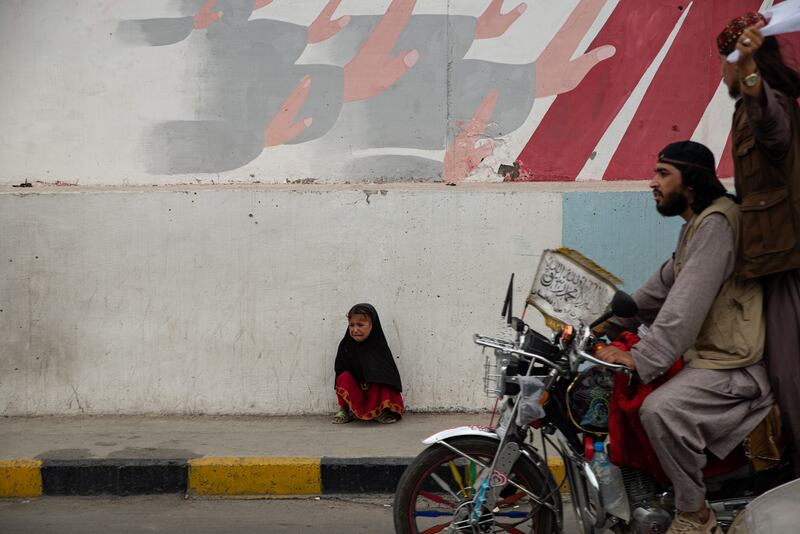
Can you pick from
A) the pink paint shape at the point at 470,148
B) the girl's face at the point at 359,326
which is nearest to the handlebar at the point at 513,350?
the girl's face at the point at 359,326

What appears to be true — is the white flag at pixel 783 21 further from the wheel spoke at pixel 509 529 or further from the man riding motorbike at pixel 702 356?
the wheel spoke at pixel 509 529

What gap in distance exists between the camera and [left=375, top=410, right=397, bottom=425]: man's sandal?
19.6ft

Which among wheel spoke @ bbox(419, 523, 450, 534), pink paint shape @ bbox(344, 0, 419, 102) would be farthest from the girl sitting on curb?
wheel spoke @ bbox(419, 523, 450, 534)

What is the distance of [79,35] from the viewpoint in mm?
6266

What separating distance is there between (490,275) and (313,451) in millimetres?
1649

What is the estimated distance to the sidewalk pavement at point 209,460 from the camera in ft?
16.5

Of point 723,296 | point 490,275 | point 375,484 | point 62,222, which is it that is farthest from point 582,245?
point 62,222

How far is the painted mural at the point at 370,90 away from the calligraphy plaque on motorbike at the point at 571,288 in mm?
2996

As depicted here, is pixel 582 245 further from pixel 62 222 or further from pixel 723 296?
pixel 62 222

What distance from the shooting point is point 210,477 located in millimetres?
5039

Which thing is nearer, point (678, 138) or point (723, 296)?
point (723, 296)

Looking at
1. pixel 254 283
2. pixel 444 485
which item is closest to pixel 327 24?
pixel 254 283

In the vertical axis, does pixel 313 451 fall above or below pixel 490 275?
below

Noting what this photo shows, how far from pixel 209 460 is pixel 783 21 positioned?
11.7 feet
